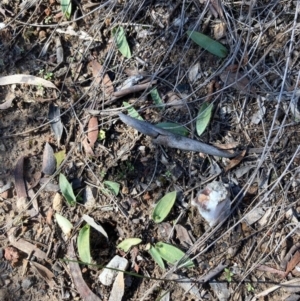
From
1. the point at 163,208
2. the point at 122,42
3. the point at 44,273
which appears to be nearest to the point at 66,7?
the point at 122,42

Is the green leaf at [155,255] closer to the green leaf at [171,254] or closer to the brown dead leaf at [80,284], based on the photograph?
the green leaf at [171,254]

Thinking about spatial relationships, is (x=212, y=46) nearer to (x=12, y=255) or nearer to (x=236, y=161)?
(x=236, y=161)

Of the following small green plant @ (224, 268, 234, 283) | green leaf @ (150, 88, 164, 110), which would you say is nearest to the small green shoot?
green leaf @ (150, 88, 164, 110)

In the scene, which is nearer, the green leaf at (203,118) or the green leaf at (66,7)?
the green leaf at (203,118)

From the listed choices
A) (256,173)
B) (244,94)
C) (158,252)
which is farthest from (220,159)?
(158,252)

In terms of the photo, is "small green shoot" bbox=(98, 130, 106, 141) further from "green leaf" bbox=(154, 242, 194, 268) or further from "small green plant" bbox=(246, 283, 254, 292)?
"small green plant" bbox=(246, 283, 254, 292)

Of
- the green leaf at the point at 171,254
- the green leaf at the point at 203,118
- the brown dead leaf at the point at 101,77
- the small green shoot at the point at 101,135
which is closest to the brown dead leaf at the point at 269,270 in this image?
the green leaf at the point at 171,254

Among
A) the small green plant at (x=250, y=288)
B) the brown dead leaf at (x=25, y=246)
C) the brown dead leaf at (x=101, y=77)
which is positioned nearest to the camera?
the small green plant at (x=250, y=288)
